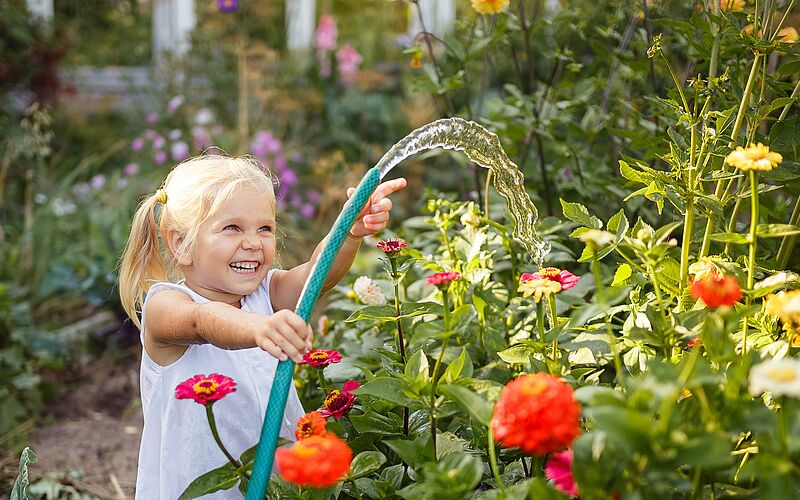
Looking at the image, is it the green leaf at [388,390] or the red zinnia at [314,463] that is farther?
the green leaf at [388,390]

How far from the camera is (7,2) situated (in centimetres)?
462

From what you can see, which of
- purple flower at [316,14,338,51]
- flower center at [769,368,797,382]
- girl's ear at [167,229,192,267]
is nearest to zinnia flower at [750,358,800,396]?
flower center at [769,368,797,382]

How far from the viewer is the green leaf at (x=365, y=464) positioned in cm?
111

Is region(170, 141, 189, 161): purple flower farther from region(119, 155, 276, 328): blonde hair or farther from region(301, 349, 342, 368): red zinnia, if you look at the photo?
region(301, 349, 342, 368): red zinnia

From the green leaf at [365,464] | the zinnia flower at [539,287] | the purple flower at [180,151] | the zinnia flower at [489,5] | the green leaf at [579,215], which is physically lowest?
the purple flower at [180,151]

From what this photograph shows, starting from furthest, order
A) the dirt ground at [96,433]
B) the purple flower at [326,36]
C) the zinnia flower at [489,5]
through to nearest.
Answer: the purple flower at [326,36]
the dirt ground at [96,433]
the zinnia flower at [489,5]

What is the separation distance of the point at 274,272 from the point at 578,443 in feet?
2.97

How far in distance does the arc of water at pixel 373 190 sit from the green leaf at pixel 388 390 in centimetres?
14

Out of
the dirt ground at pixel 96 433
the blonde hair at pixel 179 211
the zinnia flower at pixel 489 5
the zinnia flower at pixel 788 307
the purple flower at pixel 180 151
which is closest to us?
the zinnia flower at pixel 788 307

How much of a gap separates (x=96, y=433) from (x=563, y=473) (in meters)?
2.05

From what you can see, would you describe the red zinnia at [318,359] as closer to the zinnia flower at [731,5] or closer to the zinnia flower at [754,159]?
the zinnia flower at [754,159]

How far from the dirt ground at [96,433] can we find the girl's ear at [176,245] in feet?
2.98

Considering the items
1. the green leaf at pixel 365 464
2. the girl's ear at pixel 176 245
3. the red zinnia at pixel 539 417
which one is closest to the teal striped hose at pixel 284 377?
the green leaf at pixel 365 464

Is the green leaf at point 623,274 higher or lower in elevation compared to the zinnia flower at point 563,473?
higher
